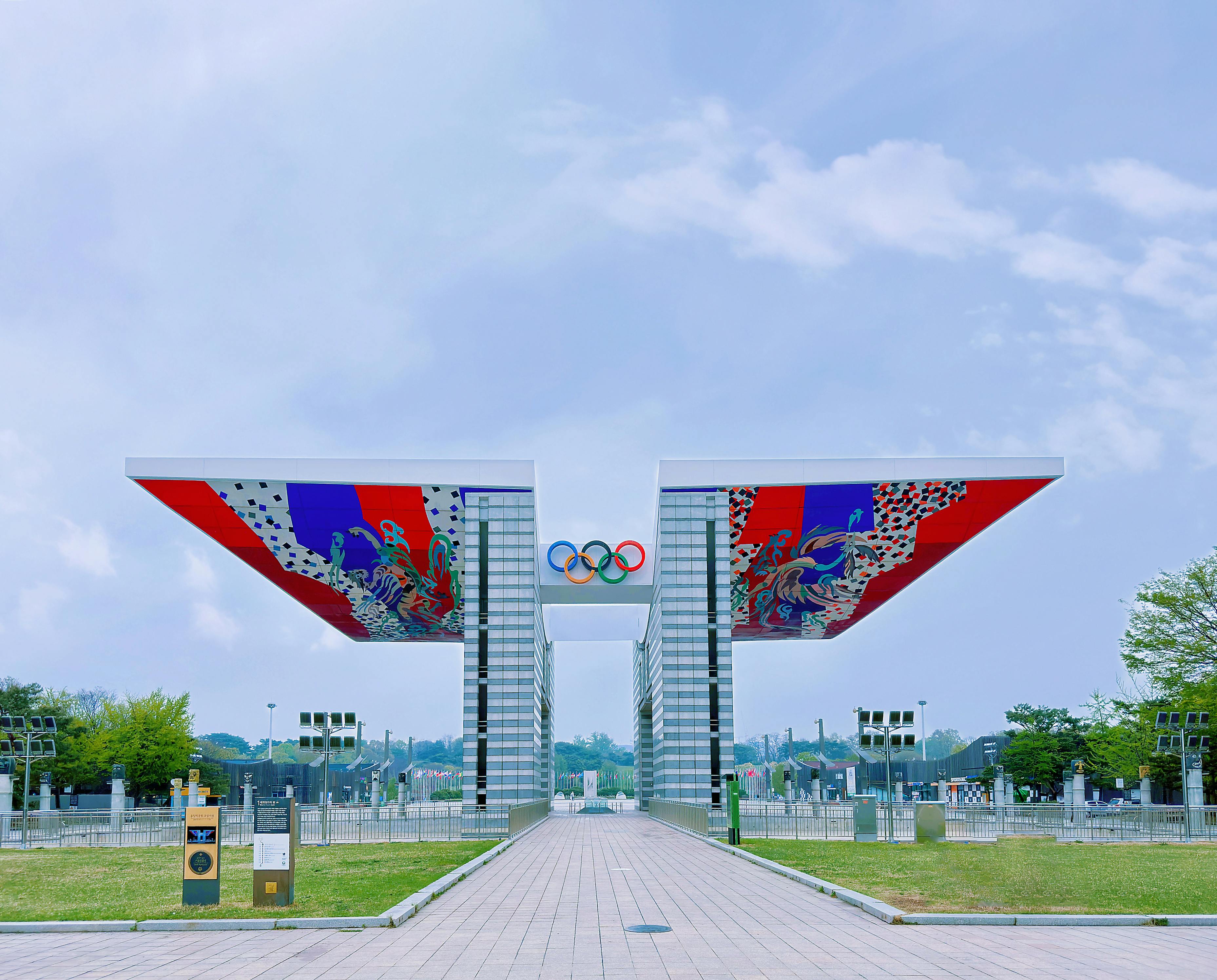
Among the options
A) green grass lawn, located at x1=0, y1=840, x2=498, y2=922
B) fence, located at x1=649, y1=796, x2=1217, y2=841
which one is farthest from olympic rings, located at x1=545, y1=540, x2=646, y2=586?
green grass lawn, located at x1=0, y1=840, x2=498, y2=922

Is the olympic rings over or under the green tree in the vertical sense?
over

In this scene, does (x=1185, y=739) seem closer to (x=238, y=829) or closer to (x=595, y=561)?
(x=595, y=561)

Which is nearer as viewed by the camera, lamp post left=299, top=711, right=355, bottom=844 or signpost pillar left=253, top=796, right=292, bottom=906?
signpost pillar left=253, top=796, right=292, bottom=906

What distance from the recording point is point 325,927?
14.7 m

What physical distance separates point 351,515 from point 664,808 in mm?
19492

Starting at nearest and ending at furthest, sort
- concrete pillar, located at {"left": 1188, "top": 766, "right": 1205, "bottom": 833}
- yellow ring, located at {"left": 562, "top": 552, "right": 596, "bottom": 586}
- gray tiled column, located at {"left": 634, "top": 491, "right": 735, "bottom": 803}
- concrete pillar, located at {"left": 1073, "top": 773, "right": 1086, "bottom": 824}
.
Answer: concrete pillar, located at {"left": 1073, "top": 773, "right": 1086, "bottom": 824} < concrete pillar, located at {"left": 1188, "top": 766, "right": 1205, "bottom": 833} < gray tiled column, located at {"left": 634, "top": 491, "right": 735, "bottom": 803} < yellow ring, located at {"left": 562, "top": 552, "right": 596, "bottom": 586}

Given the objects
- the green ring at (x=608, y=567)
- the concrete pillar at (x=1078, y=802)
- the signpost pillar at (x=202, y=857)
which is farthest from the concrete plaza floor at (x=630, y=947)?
the green ring at (x=608, y=567)

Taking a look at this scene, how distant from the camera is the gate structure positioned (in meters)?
43.8

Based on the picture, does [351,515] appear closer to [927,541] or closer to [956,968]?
[927,541]

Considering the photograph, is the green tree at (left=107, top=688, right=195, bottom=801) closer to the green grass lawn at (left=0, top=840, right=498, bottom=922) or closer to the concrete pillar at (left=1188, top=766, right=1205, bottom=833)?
the green grass lawn at (left=0, top=840, right=498, bottom=922)

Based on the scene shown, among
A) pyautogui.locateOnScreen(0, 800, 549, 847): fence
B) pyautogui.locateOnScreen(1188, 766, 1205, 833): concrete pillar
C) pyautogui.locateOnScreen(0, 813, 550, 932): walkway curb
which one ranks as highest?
pyautogui.locateOnScreen(0, 813, 550, 932): walkway curb

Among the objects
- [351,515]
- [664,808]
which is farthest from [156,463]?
[664,808]

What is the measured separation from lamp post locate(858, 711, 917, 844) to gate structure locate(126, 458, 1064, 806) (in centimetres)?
812

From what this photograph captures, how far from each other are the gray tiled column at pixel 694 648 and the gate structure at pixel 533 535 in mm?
68
